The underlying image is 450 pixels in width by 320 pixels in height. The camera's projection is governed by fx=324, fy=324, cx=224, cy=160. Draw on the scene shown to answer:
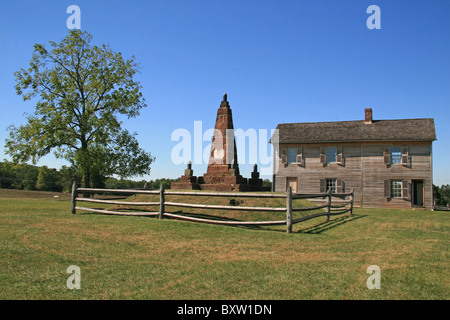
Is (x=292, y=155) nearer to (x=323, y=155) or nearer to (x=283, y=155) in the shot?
(x=283, y=155)

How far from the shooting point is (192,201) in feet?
45.0

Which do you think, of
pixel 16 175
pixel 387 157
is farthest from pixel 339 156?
pixel 16 175

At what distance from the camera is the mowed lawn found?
13.0ft

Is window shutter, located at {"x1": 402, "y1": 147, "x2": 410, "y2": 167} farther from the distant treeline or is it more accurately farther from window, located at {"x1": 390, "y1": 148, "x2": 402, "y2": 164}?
the distant treeline

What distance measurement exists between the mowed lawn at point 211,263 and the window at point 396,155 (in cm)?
1807

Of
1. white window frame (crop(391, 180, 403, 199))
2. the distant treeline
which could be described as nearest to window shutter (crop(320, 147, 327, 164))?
white window frame (crop(391, 180, 403, 199))

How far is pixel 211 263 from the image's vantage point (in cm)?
523

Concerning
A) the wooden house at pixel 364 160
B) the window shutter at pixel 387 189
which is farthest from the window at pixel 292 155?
the window shutter at pixel 387 189

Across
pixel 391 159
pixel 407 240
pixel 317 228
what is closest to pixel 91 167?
pixel 317 228

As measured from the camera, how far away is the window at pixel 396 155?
2473 centimetres

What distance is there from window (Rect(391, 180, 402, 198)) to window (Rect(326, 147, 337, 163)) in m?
4.71

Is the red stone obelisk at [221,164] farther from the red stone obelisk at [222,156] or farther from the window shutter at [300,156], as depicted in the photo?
the window shutter at [300,156]
